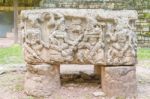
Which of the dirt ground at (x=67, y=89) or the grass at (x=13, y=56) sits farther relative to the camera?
the grass at (x=13, y=56)

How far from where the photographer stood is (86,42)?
16.4 ft

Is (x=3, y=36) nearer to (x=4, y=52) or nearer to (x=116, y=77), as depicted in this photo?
(x=4, y=52)

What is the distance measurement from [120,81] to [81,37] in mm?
766

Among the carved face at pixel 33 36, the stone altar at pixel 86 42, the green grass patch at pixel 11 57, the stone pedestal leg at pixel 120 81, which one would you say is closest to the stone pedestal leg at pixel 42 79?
the stone altar at pixel 86 42

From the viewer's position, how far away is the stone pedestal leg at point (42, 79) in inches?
201

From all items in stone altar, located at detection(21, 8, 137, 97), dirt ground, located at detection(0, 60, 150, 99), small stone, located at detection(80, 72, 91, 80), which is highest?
stone altar, located at detection(21, 8, 137, 97)

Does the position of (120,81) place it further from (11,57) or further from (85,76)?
(11,57)

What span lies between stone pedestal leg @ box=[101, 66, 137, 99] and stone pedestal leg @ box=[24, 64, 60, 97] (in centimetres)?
68

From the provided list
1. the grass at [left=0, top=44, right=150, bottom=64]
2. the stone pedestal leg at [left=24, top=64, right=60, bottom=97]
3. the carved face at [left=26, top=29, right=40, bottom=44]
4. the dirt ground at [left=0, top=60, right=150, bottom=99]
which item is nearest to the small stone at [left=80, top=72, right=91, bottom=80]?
the dirt ground at [left=0, top=60, right=150, bottom=99]

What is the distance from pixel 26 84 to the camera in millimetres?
5324

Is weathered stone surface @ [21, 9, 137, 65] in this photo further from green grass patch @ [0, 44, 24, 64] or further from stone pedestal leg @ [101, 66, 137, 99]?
green grass patch @ [0, 44, 24, 64]

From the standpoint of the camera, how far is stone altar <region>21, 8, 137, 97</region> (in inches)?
194

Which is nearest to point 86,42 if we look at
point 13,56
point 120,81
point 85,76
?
point 120,81

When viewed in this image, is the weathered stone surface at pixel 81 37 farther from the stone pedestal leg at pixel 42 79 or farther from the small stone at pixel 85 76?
the small stone at pixel 85 76
